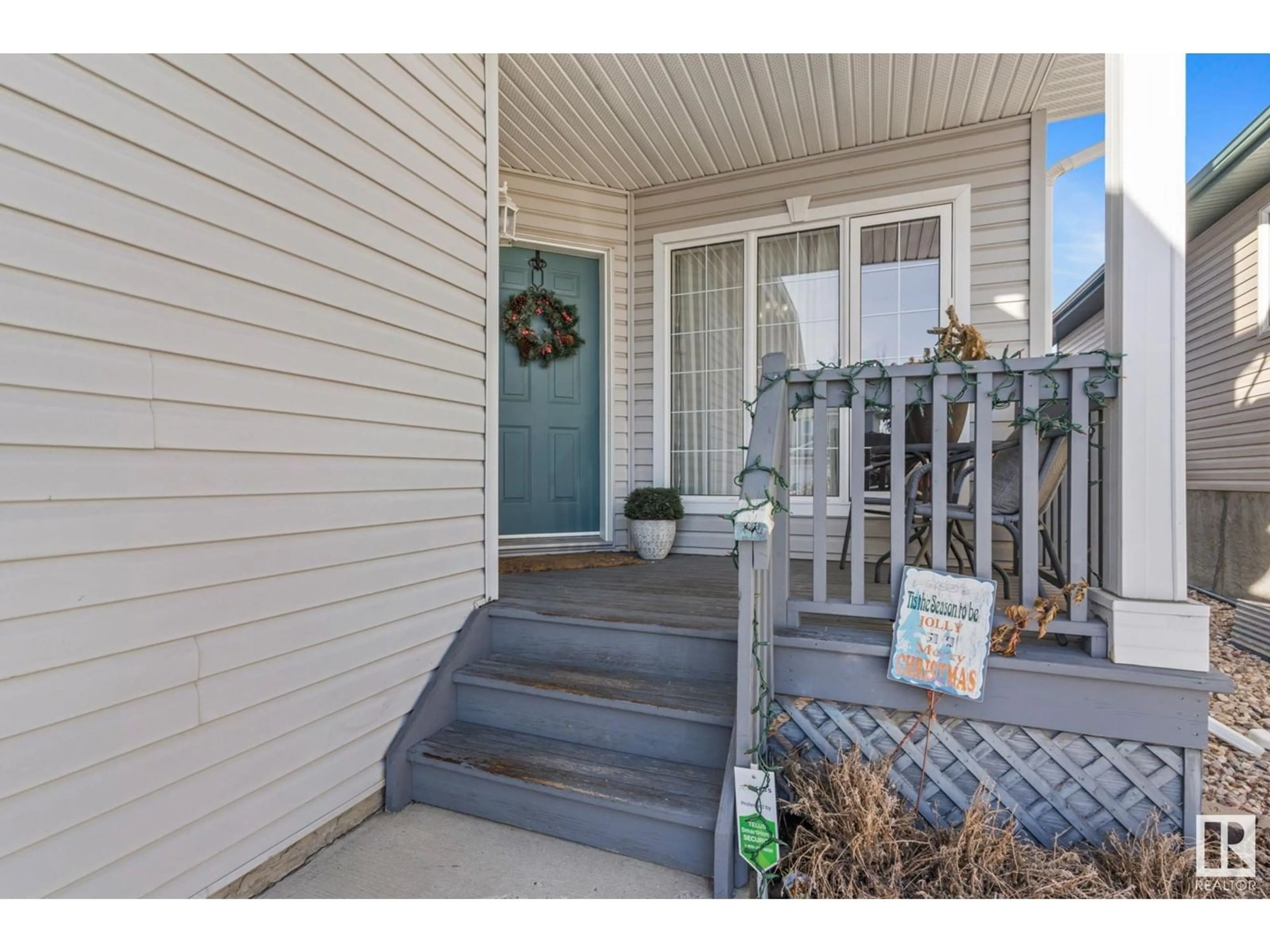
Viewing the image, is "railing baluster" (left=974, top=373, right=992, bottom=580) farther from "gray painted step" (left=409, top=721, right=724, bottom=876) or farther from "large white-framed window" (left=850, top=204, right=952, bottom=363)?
"large white-framed window" (left=850, top=204, right=952, bottom=363)

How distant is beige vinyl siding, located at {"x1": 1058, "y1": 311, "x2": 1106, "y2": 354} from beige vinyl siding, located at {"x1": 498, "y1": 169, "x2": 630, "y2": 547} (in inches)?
317

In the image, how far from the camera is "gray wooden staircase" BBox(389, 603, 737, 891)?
187 centimetres

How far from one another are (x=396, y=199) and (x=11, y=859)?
2.04 m

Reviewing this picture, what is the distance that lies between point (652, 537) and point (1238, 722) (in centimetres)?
339

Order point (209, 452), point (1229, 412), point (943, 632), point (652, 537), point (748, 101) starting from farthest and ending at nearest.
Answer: point (1229, 412) < point (652, 537) < point (748, 101) < point (943, 632) < point (209, 452)

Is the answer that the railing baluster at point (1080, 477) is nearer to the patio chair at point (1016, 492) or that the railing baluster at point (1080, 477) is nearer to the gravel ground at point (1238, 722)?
the patio chair at point (1016, 492)

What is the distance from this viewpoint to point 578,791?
192 centimetres

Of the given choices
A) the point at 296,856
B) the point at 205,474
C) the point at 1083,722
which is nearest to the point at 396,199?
the point at 205,474

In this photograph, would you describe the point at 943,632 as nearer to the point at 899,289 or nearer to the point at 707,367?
the point at 899,289

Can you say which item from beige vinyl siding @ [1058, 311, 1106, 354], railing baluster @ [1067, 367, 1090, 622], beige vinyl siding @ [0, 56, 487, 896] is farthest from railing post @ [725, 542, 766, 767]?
beige vinyl siding @ [1058, 311, 1106, 354]

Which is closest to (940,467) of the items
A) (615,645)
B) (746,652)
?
(746,652)

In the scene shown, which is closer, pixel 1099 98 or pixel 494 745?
pixel 494 745

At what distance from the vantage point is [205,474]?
5.12ft
